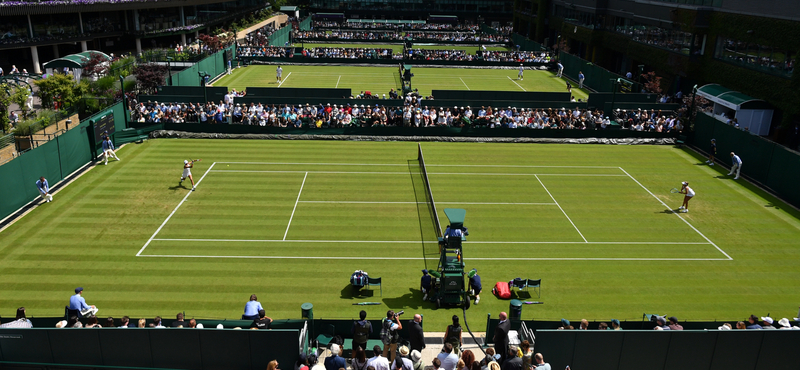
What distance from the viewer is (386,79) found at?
54.5m

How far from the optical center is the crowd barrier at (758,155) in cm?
2605

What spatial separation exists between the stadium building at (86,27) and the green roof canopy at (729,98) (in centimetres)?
A: 5541

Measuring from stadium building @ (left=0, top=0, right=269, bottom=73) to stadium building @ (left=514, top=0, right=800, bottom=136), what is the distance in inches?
1934

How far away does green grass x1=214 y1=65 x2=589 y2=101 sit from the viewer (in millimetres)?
50500

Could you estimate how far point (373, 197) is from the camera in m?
25.8

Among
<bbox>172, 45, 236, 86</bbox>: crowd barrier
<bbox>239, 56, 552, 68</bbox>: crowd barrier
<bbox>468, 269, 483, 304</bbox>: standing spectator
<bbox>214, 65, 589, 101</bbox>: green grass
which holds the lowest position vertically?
<bbox>468, 269, 483, 304</bbox>: standing spectator

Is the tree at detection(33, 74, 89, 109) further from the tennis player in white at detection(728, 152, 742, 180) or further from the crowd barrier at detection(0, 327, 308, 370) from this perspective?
the tennis player in white at detection(728, 152, 742, 180)

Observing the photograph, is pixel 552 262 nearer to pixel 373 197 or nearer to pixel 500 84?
pixel 373 197

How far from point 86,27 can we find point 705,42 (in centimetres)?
5854

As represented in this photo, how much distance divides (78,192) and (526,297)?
1922 centimetres

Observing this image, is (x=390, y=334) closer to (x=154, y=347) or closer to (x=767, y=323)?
(x=154, y=347)

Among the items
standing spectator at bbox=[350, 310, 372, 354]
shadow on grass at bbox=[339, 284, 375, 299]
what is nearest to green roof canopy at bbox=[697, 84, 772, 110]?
shadow on grass at bbox=[339, 284, 375, 299]

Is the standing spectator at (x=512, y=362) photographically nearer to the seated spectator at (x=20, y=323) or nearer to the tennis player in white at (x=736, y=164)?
the seated spectator at (x=20, y=323)

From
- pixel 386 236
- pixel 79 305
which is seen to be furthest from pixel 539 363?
pixel 386 236
